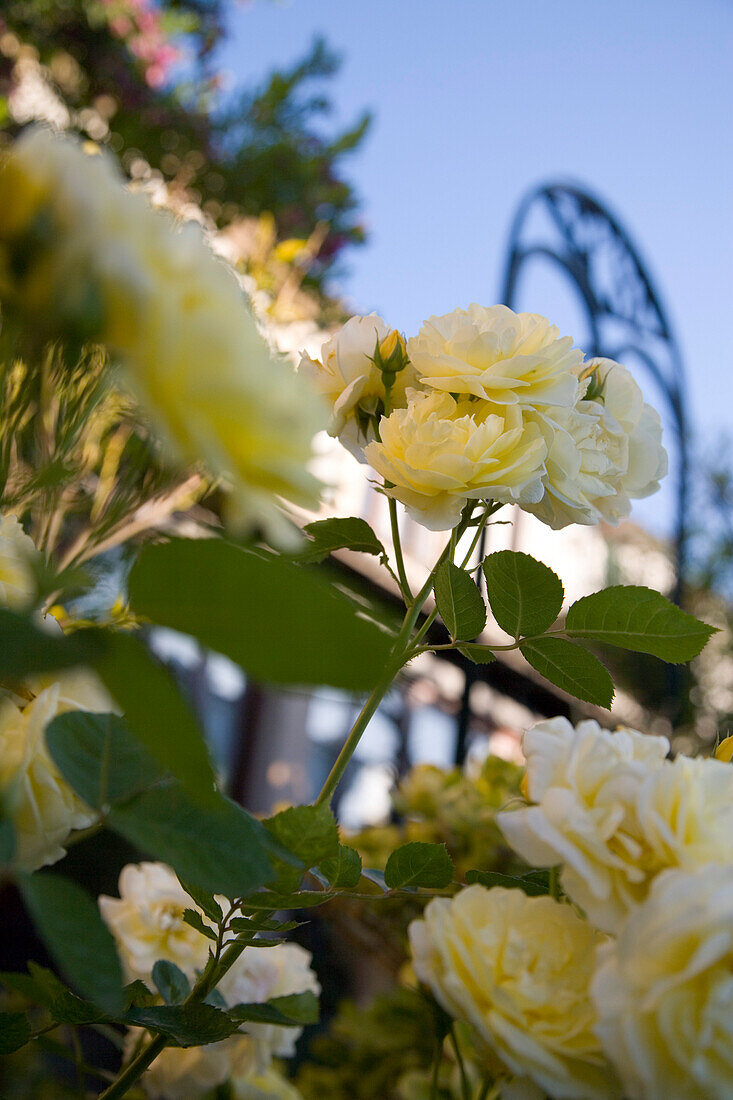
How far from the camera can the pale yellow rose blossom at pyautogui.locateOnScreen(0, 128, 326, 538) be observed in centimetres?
19

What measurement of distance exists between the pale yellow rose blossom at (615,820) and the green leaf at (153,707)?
0.42 ft

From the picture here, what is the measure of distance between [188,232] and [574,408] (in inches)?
10.9

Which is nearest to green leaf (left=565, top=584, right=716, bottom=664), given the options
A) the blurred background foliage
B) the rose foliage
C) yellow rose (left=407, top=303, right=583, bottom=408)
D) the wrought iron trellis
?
the rose foliage

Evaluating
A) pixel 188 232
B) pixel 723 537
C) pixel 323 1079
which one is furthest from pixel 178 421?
pixel 723 537

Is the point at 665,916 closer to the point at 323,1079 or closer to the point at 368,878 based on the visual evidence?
the point at 368,878

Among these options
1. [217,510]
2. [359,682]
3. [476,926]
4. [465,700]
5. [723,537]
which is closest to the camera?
[359,682]

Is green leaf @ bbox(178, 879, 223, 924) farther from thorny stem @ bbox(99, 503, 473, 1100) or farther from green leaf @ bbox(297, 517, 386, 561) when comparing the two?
green leaf @ bbox(297, 517, 386, 561)

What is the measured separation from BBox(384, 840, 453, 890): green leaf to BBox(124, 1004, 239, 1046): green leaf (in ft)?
0.31

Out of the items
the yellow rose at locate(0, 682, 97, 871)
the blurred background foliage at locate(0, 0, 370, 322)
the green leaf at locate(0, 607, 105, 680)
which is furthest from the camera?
the blurred background foliage at locate(0, 0, 370, 322)

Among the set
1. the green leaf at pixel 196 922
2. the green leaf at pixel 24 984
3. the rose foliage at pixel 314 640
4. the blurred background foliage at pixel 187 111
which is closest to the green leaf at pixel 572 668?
the rose foliage at pixel 314 640

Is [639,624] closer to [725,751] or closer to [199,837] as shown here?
[725,751]

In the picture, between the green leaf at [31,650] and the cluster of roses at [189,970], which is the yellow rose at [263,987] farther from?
the green leaf at [31,650]

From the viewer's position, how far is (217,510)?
1362 mm

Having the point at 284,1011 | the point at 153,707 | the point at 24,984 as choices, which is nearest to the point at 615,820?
the point at 153,707
